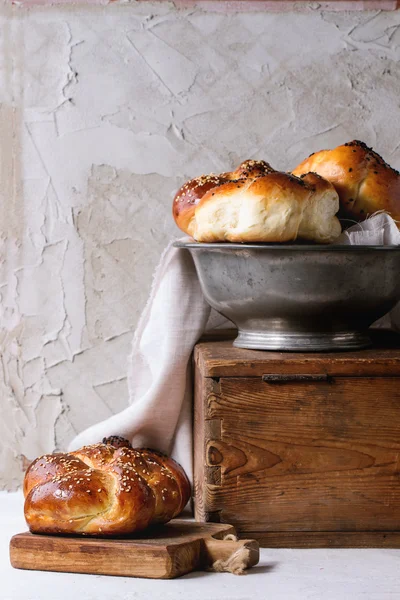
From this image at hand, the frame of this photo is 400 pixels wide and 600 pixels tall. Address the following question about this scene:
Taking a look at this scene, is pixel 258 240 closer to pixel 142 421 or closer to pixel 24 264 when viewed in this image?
pixel 142 421

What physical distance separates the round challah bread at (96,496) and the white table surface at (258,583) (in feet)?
0.22

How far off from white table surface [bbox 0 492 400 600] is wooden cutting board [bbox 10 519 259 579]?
0.01 meters

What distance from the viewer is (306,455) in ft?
3.91

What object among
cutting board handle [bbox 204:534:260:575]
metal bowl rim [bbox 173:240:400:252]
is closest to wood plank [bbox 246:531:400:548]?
cutting board handle [bbox 204:534:260:575]

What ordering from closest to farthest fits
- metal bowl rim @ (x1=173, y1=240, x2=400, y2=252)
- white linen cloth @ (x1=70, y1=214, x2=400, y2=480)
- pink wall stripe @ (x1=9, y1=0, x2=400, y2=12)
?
metal bowl rim @ (x1=173, y1=240, x2=400, y2=252)
white linen cloth @ (x1=70, y1=214, x2=400, y2=480)
pink wall stripe @ (x1=9, y1=0, x2=400, y2=12)

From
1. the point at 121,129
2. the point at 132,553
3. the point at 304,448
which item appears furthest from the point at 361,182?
the point at 132,553

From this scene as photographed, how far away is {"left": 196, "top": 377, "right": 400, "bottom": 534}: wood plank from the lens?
1.19 metres

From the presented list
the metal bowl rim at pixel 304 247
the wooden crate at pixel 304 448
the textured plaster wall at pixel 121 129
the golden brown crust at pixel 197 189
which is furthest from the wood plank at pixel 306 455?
the textured plaster wall at pixel 121 129

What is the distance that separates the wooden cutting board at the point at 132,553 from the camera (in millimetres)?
1065

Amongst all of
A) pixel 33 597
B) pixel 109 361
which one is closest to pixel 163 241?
pixel 109 361

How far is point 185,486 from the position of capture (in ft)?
4.15

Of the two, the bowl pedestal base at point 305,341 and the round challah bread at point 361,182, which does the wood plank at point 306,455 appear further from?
the round challah bread at point 361,182

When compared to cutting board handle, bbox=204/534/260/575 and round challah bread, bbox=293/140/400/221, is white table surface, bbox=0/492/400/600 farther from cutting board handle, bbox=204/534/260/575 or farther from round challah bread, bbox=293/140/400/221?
round challah bread, bbox=293/140/400/221

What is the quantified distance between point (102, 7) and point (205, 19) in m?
0.20
